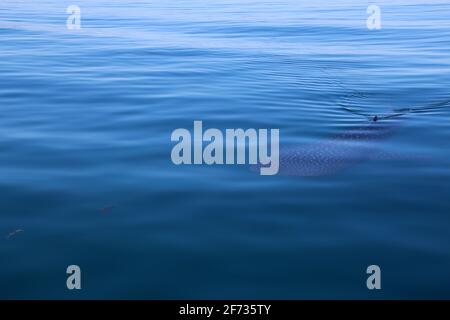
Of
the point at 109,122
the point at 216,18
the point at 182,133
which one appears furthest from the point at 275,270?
the point at 216,18

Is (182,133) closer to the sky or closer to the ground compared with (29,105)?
closer to the ground

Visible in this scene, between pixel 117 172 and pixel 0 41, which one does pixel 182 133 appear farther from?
pixel 0 41

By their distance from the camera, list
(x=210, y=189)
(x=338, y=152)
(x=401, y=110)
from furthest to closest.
A: (x=401, y=110) → (x=338, y=152) → (x=210, y=189)

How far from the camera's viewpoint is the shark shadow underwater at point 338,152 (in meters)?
6.96

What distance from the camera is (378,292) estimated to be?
4.52m

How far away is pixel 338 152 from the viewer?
24.6 ft

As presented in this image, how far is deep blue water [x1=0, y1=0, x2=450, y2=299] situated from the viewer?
15.6 feet

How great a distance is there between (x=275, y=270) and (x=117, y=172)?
2.78 metres
